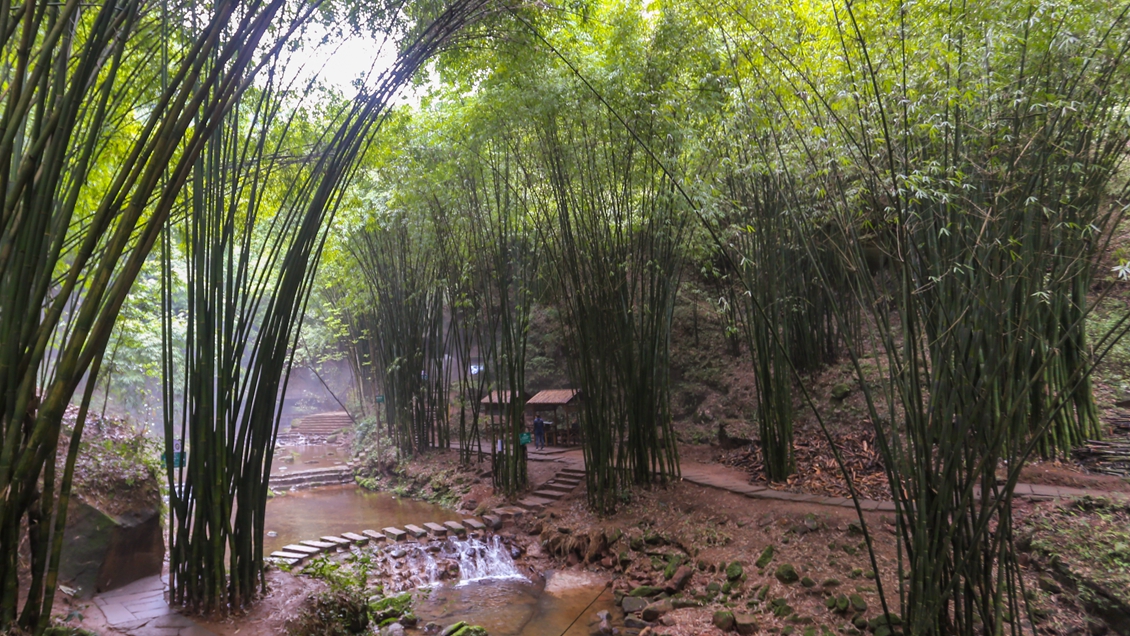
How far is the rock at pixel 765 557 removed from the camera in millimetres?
4184

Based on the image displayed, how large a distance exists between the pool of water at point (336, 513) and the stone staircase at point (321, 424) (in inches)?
260

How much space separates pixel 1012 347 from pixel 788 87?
2.36 meters

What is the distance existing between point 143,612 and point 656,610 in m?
2.86

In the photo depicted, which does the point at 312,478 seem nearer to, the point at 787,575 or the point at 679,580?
the point at 679,580

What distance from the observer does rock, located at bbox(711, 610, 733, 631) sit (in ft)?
12.0

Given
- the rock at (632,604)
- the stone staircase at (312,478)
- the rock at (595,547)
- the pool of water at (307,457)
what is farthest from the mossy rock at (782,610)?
the pool of water at (307,457)

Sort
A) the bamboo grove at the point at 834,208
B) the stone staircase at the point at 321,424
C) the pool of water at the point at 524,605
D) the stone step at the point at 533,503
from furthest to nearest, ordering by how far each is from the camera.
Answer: the stone staircase at the point at 321,424, the stone step at the point at 533,503, the pool of water at the point at 524,605, the bamboo grove at the point at 834,208

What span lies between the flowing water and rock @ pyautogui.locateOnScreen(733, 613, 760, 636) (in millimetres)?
959

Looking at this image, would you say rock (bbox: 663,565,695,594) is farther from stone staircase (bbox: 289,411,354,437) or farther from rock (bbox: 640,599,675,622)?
stone staircase (bbox: 289,411,354,437)

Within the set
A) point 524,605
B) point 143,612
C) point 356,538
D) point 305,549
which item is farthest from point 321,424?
point 143,612

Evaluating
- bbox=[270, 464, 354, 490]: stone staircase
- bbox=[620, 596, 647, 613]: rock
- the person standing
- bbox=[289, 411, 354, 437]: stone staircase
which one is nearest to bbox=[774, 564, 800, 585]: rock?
Answer: bbox=[620, 596, 647, 613]: rock

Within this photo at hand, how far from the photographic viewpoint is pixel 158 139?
1618 mm

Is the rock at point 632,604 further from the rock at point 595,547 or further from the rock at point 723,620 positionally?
the rock at point 595,547

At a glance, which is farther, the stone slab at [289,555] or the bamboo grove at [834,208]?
the stone slab at [289,555]
